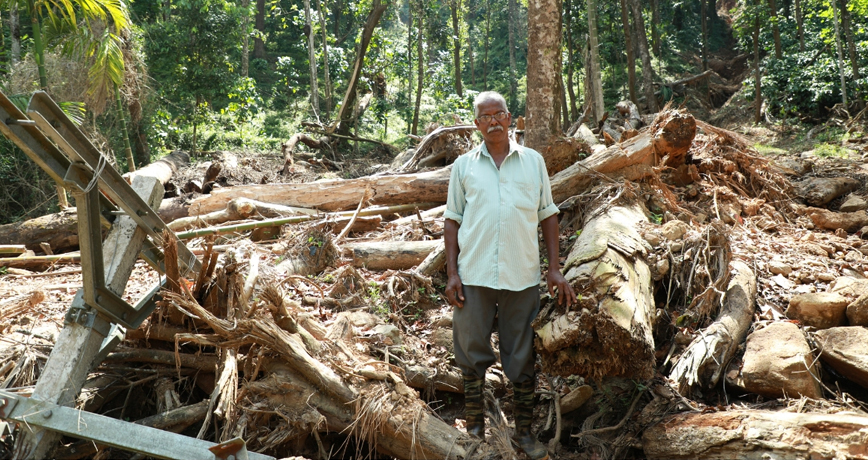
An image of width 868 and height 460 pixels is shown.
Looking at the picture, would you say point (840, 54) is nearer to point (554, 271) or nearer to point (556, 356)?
point (554, 271)

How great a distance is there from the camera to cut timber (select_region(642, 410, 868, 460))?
2.73 metres

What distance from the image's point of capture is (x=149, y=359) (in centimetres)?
369

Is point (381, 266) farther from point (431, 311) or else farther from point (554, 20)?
point (554, 20)

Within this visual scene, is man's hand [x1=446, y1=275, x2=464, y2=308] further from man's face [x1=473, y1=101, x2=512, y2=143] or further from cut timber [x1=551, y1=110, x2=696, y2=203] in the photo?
cut timber [x1=551, y1=110, x2=696, y2=203]

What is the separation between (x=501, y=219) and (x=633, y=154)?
3.46 m

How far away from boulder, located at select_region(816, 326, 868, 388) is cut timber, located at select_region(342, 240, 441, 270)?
3296 mm

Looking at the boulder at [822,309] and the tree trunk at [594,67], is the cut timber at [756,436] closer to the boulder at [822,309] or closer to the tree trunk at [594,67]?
the boulder at [822,309]

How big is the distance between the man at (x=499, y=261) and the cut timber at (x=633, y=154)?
2766 millimetres

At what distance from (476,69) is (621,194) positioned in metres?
28.4

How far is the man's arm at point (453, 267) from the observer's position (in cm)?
330

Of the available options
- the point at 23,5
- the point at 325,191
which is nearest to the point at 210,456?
the point at 325,191

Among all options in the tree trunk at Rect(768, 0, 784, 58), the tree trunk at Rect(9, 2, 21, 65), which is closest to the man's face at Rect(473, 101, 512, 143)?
the tree trunk at Rect(9, 2, 21, 65)

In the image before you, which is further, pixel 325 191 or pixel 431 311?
pixel 325 191

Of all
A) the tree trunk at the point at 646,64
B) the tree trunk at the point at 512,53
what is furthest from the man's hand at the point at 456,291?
the tree trunk at the point at 512,53
